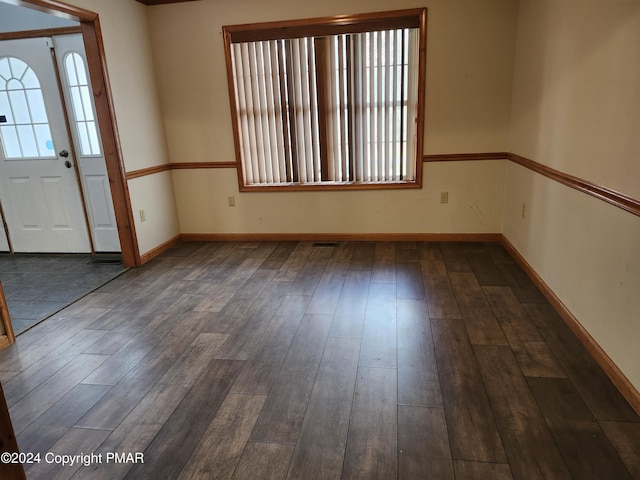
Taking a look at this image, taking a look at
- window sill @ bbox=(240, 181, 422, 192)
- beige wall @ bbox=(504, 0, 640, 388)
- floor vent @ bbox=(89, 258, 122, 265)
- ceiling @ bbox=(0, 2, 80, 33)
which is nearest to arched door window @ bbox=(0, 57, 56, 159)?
ceiling @ bbox=(0, 2, 80, 33)

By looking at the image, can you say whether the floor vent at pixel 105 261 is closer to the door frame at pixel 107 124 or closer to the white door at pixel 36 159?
the door frame at pixel 107 124

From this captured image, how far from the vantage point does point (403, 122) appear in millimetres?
4062

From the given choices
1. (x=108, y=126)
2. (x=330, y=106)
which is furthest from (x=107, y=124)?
(x=330, y=106)

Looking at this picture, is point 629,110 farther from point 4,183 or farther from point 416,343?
point 4,183

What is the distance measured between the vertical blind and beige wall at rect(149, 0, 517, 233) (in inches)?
7.3

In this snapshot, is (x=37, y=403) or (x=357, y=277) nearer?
(x=37, y=403)

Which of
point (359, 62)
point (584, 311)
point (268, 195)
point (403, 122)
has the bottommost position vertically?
point (584, 311)

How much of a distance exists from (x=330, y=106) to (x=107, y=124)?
2.04 metres

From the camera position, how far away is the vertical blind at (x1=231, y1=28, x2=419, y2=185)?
395 cm

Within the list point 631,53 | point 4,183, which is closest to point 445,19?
point 631,53

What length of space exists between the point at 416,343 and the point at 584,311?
3.11 ft

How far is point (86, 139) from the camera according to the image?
4.11 meters

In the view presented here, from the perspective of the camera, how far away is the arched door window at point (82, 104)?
3.95 m

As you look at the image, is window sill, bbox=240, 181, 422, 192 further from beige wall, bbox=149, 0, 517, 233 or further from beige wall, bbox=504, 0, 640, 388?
beige wall, bbox=504, 0, 640, 388
